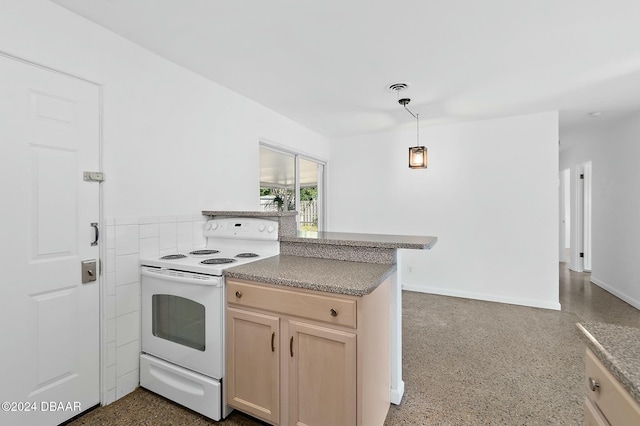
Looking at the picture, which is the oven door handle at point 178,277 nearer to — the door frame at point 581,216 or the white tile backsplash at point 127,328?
the white tile backsplash at point 127,328

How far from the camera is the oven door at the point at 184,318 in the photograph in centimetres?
173

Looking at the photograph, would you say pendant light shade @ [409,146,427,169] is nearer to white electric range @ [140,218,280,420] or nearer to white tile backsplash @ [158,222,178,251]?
white electric range @ [140,218,280,420]

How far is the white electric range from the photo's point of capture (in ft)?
5.68

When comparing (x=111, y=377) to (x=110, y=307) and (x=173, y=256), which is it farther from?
(x=173, y=256)

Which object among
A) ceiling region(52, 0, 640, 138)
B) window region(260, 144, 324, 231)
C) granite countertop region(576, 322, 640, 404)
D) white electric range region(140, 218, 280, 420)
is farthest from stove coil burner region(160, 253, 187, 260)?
granite countertop region(576, 322, 640, 404)

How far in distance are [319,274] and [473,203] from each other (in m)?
3.21

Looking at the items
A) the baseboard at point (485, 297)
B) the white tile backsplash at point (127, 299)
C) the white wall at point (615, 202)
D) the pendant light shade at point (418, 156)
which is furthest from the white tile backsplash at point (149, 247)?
the white wall at point (615, 202)

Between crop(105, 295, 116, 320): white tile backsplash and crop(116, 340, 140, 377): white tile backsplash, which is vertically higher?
crop(105, 295, 116, 320): white tile backsplash

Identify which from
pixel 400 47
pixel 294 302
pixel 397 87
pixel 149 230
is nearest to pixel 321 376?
pixel 294 302

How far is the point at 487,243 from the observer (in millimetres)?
3938

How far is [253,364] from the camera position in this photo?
5.37 ft

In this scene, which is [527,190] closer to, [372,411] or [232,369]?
[372,411]

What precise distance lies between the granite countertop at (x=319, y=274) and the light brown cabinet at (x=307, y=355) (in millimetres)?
47

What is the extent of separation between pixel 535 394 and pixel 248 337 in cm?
194
